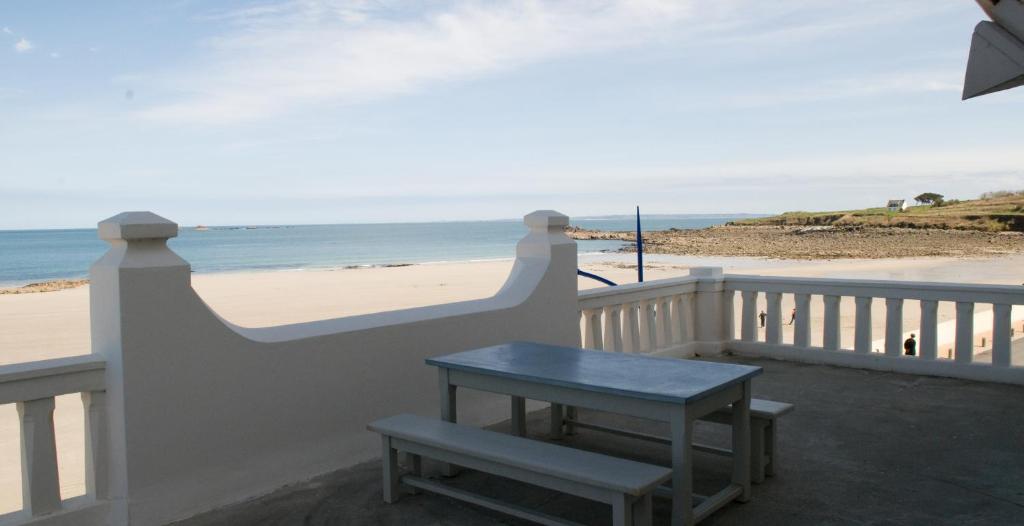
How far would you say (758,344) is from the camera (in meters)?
8.28

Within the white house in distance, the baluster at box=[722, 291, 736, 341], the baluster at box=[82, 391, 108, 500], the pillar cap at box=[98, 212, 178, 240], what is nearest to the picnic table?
the pillar cap at box=[98, 212, 178, 240]

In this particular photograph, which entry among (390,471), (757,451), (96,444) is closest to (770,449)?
(757,451)

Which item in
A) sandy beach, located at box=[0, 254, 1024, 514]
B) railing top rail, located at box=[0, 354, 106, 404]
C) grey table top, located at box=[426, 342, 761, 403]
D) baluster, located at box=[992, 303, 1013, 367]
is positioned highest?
railing top rail, located at box=[0, 354, 106, 404]

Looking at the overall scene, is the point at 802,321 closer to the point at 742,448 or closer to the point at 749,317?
the point at 749,317

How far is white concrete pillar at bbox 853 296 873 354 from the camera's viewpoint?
24.8 feet

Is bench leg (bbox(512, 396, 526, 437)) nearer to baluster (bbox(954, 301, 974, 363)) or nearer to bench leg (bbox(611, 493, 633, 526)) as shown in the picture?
bench leg (bbox(611, 493, 633, 526))

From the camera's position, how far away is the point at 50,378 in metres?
3.76

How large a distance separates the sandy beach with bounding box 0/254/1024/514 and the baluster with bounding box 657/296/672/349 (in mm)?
5706

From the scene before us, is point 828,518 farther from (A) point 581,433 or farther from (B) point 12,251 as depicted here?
(B) point 12,251

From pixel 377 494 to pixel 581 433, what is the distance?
169 cm

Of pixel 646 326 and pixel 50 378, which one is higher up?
pixel 50 378

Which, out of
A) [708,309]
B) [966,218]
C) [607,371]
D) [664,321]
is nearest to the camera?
[607,371]

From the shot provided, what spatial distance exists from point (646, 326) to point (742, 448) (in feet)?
11.3

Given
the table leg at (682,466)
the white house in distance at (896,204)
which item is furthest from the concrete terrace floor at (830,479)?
the white house in distance at (896,204)
